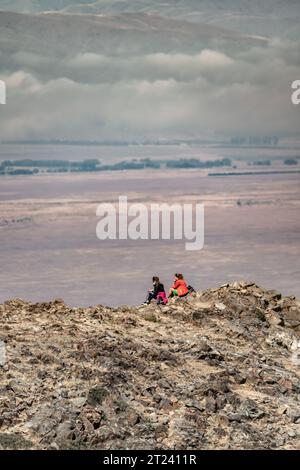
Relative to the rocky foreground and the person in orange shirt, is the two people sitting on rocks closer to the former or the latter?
the person in orange shirt

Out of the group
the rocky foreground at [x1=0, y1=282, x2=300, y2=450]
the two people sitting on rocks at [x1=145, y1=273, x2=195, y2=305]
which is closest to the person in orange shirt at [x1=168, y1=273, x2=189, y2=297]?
the two people sitting on rocks at [x1=145, y1=273, x2=195, y2=305]

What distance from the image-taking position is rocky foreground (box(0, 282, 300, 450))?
35938 millimetres

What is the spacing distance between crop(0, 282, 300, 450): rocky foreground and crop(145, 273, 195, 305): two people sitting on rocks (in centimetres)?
75

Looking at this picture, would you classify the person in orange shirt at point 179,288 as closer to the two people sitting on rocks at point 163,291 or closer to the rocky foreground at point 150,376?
the two people sitting on rocks at point 163,291

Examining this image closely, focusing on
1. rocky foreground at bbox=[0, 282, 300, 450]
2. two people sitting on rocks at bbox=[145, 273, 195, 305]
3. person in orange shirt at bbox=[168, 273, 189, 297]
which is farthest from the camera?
person in orange shirt at bbox=[168, 273, 189, 297]

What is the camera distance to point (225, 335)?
140ft

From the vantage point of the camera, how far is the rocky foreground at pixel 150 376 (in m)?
35.9

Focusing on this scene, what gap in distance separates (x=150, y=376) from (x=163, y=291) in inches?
274

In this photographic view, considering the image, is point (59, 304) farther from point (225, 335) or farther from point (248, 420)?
point (248, 420)

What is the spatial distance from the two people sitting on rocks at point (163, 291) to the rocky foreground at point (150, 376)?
2.46 ft

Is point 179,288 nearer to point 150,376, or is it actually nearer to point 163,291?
point 163,291

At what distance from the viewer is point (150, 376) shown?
3866cm

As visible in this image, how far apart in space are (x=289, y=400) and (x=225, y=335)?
13.4 feet
